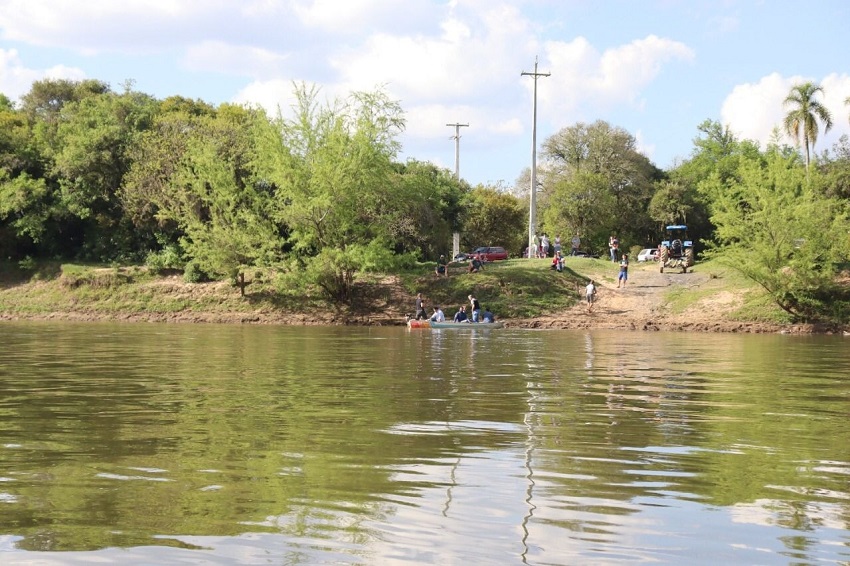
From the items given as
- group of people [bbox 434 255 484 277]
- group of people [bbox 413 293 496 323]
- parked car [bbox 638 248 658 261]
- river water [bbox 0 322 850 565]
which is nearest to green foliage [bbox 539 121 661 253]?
parked car [bbox 638 248 658 261]

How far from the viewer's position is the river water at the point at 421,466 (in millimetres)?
7363

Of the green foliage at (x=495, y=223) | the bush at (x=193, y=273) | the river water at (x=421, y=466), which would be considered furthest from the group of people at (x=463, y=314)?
the green foliage at (x=495, y=223)

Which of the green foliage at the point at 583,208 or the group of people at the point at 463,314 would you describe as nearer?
the group of people at the point at 463,314

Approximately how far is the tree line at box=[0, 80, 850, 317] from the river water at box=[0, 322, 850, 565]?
88.4 ft

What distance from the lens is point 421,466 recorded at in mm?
10312

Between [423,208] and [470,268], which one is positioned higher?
[423,208]

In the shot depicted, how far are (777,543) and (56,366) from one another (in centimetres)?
1911

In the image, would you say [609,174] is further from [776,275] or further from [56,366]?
[56,366]

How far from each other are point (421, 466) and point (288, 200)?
45.2m

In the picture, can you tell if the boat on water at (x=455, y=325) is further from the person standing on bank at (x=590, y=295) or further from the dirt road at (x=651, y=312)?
the person standing on bank at (x=590, y=295)

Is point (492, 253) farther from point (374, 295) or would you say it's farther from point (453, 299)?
point (453, 299)

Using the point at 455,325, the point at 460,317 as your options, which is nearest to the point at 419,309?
the point at 460,317

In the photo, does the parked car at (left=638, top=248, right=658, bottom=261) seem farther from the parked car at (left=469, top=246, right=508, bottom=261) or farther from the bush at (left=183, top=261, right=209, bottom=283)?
the bush at (left=183, top=261, right=209, bottom=283)

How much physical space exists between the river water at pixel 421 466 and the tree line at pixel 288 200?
26958 mm
